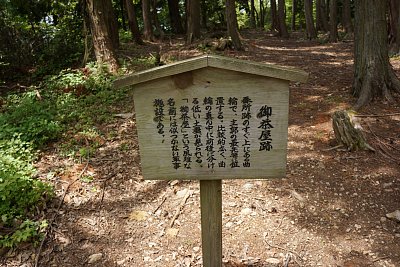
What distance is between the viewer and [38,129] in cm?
540

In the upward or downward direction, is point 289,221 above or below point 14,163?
below

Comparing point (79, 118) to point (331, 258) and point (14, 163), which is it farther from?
point (331, 258)

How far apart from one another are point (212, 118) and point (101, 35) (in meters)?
6.83

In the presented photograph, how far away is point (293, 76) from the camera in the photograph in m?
2.00

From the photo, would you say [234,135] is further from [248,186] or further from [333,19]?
[333,19]

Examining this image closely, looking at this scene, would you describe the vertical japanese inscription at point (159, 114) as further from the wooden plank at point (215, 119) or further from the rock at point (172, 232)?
the rock at point (172, 232)

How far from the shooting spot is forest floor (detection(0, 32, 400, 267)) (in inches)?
137

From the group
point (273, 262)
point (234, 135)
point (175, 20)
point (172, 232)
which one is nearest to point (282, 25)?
point (175, 20)

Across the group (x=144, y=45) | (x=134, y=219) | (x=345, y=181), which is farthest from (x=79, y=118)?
(x=144, y=45)

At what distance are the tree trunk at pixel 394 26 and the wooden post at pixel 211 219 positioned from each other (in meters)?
9.69

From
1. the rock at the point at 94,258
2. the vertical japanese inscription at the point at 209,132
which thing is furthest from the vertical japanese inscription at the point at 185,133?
the rock at the point at 94,258

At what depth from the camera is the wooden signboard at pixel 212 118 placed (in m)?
2.08

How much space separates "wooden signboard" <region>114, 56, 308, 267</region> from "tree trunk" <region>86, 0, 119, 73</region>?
6502mm

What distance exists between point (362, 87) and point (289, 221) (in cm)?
368
